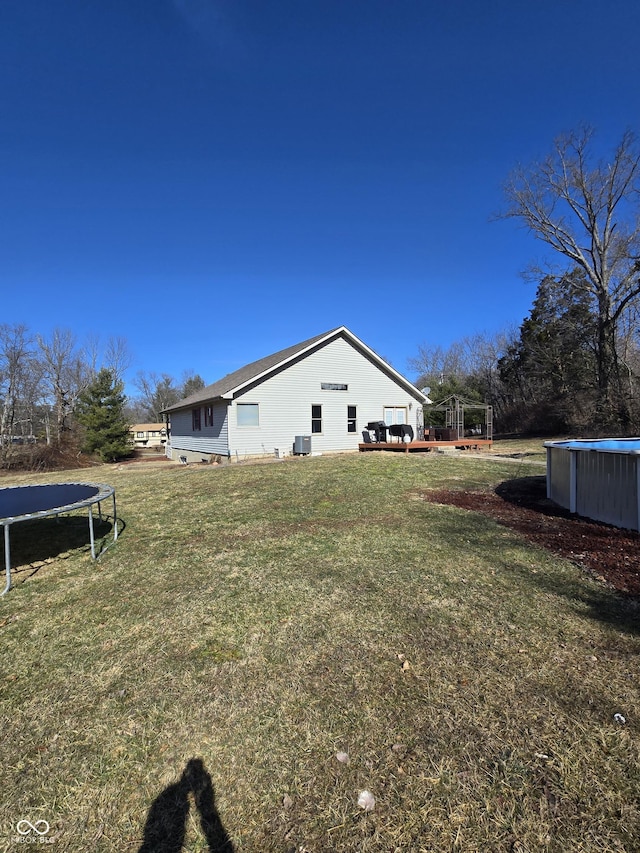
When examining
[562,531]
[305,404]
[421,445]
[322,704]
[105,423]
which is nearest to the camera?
[322,704]

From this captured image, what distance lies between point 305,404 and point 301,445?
2008 mm

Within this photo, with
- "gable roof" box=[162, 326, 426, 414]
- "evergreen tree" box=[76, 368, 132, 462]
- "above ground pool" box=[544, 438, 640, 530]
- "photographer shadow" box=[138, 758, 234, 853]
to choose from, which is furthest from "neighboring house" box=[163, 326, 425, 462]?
"photographer shadow" box=[138, 758, 234, 853]

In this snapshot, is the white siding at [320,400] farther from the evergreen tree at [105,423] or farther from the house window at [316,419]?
the evergreen tree at [105,423]

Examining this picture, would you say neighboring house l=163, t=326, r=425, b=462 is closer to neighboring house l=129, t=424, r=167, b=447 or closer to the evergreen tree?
the evergreen tree

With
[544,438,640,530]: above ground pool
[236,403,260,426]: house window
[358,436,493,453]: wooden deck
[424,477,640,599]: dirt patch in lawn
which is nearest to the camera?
[424,477,640,599]: dirt patch in lawn

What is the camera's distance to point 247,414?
1722 centimetres

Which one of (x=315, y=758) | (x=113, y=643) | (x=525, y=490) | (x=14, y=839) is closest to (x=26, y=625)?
(x=113, y=643)

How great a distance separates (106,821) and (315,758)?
3.25 feet

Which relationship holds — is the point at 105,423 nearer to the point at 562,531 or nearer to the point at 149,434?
the point at 562,531

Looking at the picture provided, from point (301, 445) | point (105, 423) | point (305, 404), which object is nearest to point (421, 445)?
point (301, 445)

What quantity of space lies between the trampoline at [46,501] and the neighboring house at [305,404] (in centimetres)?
1009

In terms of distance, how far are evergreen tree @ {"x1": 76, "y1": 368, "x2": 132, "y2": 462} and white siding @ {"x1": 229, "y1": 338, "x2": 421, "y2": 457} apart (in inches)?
525

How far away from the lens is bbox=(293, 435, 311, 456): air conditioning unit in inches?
712

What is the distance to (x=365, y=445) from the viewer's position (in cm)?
1952
